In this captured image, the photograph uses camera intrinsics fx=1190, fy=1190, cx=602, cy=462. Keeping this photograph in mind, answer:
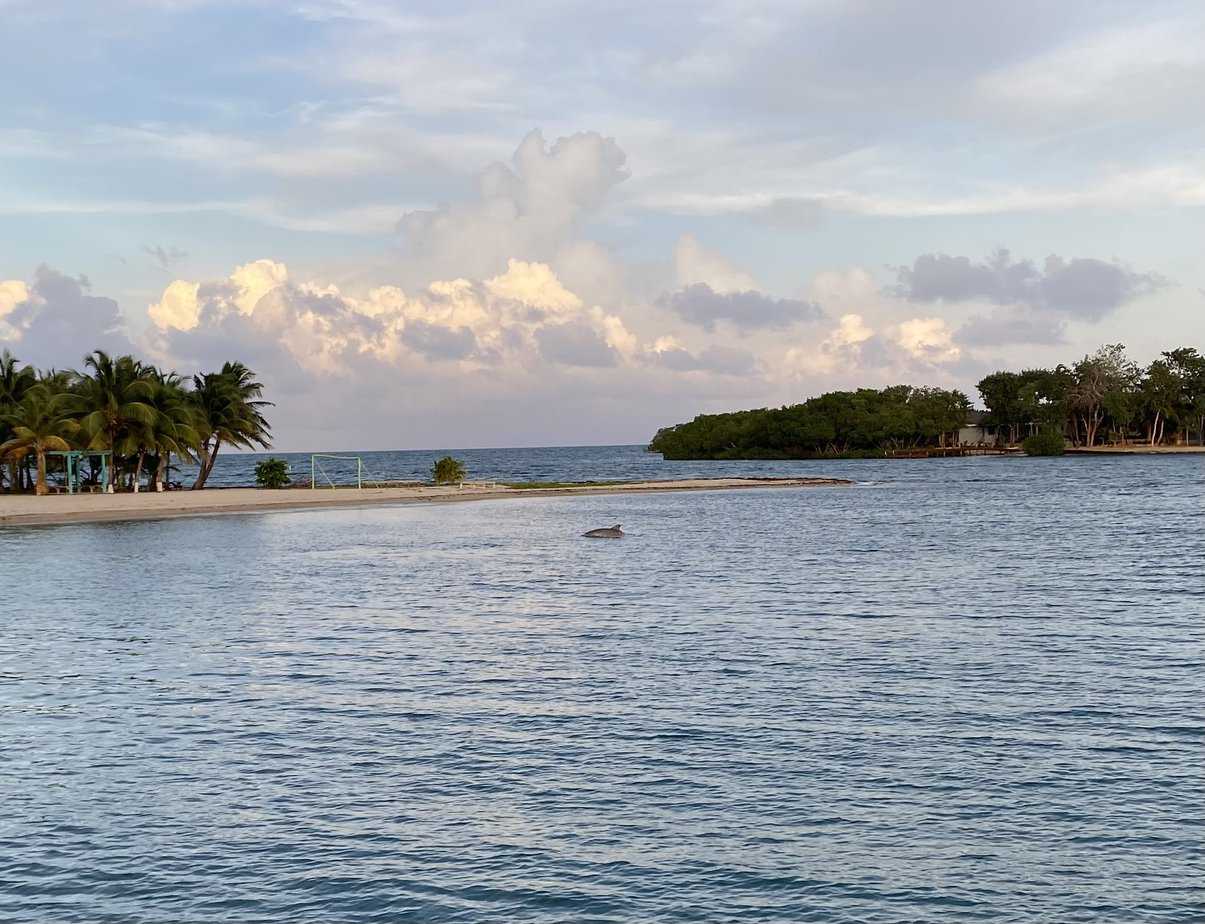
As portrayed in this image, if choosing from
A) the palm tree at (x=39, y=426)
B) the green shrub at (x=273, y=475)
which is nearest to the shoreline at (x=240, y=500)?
the green shrub at (x=273, y=475)

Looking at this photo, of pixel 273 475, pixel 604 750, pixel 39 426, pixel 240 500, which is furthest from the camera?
pixel 273 475

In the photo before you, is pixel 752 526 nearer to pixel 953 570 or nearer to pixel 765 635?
pixel 953 570

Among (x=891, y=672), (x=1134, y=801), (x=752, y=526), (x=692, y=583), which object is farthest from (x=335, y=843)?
(x=752, y=526)

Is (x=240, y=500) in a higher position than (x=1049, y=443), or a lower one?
lower

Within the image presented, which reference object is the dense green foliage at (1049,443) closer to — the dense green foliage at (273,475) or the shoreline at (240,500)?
the shoreline at (240,500)

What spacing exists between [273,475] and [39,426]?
2438 centimetres

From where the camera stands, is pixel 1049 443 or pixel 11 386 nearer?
pixel 11 386

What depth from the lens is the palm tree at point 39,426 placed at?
73.4 m

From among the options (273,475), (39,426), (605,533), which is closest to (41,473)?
(39,426)

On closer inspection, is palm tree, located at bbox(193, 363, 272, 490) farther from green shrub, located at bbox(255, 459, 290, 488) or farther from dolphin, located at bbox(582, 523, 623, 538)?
dolphin, located at bbox(582, 523, 623, 538)

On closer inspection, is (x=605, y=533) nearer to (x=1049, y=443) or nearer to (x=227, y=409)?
(x=227, y=409)

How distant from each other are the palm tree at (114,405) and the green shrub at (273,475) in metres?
18.5

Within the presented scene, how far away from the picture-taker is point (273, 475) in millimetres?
96750

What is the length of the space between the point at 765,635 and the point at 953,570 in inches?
638
